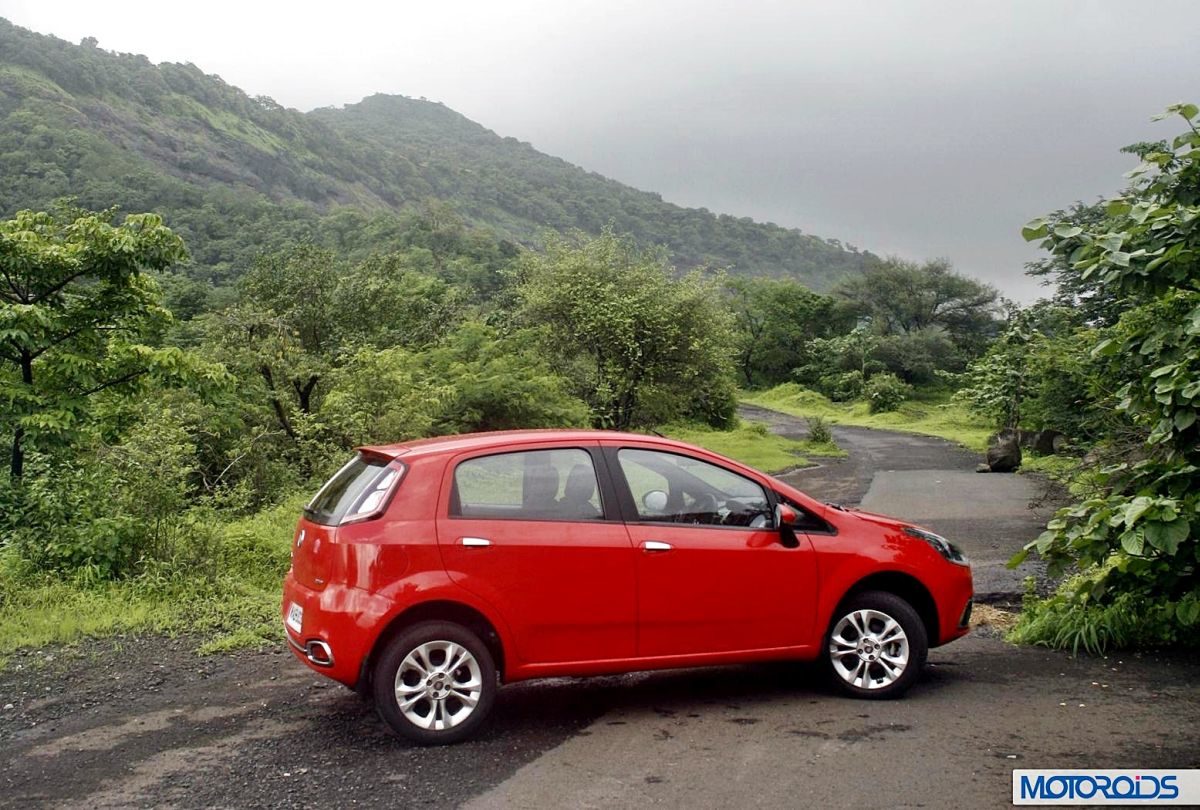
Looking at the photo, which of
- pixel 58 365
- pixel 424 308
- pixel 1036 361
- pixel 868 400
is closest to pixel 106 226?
pixel 58 365

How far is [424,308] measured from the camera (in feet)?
96.4

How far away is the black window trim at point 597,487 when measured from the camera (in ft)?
18.9

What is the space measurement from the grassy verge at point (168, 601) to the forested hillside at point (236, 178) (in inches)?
1426

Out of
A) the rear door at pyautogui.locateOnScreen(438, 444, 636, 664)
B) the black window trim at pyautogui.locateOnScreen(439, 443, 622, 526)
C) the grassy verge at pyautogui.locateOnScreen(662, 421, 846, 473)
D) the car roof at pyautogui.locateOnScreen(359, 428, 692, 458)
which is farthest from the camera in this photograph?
the grassy verge at pyautogui.locateOnScreen(662, 421, 846, 473)

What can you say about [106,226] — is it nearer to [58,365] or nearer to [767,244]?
[58,365]

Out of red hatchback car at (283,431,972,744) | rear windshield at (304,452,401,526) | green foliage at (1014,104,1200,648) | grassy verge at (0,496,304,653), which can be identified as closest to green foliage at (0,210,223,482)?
grassy verge at (0,496,304,653)

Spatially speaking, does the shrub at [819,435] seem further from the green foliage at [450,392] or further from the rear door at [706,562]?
the rear door at [706,562]

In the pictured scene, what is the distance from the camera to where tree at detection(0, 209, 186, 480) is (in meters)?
9.59

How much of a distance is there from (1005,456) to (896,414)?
1261 inches

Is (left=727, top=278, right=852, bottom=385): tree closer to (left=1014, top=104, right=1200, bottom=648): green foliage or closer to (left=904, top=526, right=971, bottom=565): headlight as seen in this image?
(left=1014, top=104, right=1200, bottom=648): green foliage

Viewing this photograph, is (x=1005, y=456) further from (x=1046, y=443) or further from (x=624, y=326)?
(x=624, y=326)

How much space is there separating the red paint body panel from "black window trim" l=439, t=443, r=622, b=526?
1 centimetres

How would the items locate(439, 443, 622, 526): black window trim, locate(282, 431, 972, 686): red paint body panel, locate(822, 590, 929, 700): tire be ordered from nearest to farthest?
locate(282, 431, 972, 686): red paint body panel < locate(439, 443, 622, 526): black window trim < locate(822, 590, 929, 700): tire

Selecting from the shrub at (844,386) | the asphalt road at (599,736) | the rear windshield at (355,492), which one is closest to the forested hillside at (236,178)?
the shrub at (844,386)
